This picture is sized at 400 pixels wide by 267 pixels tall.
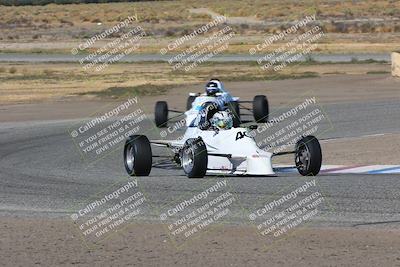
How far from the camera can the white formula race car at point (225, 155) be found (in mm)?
17719

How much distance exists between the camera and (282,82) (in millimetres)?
43312

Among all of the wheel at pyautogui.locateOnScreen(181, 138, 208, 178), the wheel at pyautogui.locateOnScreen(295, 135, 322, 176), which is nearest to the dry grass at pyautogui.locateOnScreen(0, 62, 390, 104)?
the wheel at pyautogui.locateOnScreen(181, 138, 208, 178)

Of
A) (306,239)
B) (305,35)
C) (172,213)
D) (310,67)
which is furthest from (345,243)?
(305,35)

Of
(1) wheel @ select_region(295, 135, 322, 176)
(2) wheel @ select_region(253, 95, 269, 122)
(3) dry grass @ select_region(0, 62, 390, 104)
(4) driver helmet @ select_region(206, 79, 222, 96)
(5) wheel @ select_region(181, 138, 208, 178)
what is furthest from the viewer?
(3) dry grass @ select_region(0, 62, 390, 104)

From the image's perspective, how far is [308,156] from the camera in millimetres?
17844

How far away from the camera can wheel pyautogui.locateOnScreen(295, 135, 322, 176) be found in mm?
17688

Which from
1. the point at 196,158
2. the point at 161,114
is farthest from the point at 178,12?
the point at 196,158

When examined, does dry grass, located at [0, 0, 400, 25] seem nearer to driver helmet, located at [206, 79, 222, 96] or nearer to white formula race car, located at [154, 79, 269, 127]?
white formula race car, located at [154, 79, 269, 127]

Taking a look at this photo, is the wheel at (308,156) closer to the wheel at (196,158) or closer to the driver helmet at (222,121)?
the driver helmet at (222,121)

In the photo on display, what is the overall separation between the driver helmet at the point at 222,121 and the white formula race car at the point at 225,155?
12 cm

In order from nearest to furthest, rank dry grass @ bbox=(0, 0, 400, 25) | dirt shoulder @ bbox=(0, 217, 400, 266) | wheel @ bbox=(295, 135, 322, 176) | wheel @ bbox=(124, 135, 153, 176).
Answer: dirt shoulder @ bbox=(0, 217, 400, 266), wheel @ bbox=(295, 135, 322, 176), wheel @ bbox=(124, 135, 153, 176), dry grass @ bbox=(0, 0, 400, 25)

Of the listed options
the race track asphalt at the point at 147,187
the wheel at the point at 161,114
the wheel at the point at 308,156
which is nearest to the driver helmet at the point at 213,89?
the race track asphalt at the point at 147,187

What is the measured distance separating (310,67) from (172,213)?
38543mm

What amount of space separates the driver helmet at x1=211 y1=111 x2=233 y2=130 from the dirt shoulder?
18.3 ft
